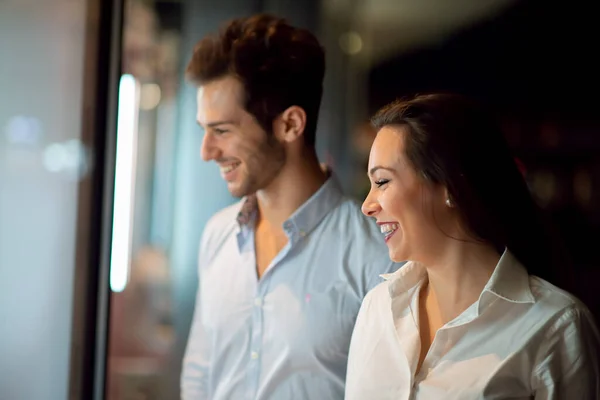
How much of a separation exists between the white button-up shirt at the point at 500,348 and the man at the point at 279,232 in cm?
13

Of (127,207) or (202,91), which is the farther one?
(127,207)

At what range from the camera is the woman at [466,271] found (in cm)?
93

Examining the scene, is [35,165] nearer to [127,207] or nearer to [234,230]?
[127,207]

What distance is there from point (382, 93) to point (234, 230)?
15.7 inches

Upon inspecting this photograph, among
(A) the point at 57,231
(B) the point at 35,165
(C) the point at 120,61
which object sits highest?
(C) the point at 120,61

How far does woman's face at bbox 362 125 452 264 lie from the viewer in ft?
3.26

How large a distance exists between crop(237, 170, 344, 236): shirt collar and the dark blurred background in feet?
0.10

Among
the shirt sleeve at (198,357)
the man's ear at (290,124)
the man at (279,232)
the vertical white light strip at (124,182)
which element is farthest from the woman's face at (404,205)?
the vertical white light strip at (124,182)

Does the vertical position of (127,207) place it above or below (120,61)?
below

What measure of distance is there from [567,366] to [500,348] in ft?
0.29

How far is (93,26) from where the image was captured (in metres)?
1.66

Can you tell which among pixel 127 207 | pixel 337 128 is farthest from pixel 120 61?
pixel 337 128

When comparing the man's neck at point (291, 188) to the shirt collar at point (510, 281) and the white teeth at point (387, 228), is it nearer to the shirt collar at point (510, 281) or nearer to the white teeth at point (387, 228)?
the white teeth at point (387, 228)

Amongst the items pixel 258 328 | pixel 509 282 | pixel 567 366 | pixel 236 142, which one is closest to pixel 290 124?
pixel 236 142
